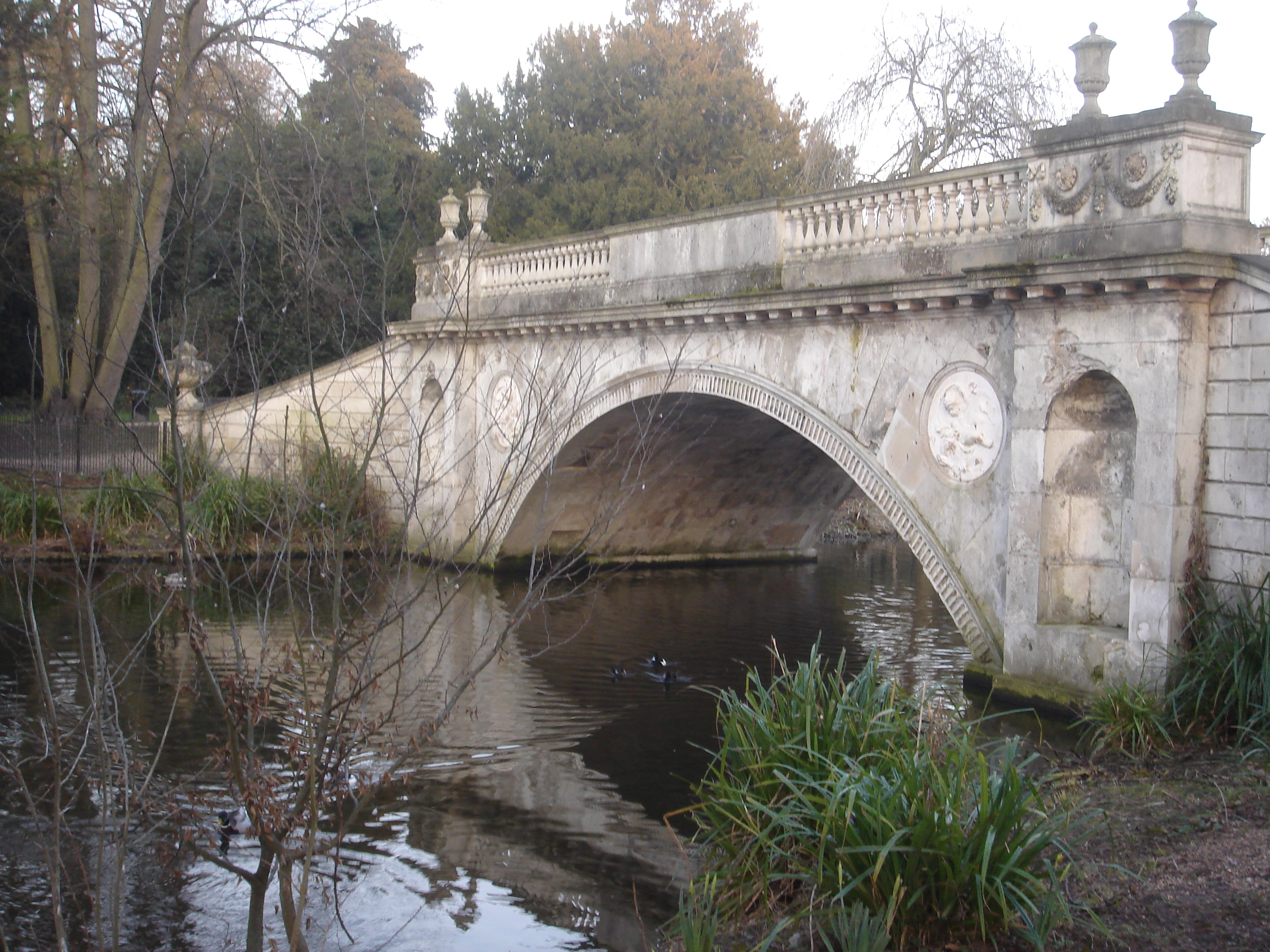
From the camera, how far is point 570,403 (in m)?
15.1

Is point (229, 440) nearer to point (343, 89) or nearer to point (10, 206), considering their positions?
point (10, 206)

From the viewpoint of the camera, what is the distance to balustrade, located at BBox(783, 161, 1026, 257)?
30.6 ft

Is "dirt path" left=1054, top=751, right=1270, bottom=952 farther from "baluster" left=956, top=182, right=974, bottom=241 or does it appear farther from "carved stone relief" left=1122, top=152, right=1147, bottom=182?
"baluster" left=956, top=182, right=974, bottom=241

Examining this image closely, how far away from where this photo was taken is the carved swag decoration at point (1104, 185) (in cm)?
808

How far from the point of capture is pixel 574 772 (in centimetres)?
857

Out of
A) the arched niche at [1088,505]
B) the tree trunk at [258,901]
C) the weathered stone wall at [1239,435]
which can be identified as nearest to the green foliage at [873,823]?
the tree trunk at [258,901]

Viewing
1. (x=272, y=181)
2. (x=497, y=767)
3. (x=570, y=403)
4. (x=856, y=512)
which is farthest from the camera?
(x=856, y=512)

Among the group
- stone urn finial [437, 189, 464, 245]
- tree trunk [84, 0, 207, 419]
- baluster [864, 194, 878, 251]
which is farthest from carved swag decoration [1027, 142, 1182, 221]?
tree trunk [84, 0, 207, 419]

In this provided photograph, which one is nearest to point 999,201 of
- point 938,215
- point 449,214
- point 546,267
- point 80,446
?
point 938,215

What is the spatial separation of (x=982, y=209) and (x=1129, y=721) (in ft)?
13.1

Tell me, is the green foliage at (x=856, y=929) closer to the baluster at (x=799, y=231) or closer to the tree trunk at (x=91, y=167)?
the baluster at (x=799, y=231)

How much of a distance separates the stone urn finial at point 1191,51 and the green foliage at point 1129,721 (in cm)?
382

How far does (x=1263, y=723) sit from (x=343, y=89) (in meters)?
18.9

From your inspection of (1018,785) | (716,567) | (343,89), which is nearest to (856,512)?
(716,567)
